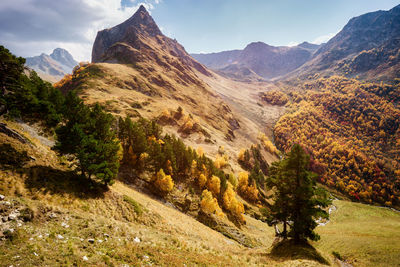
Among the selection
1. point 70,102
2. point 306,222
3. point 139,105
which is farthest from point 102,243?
point 139,105

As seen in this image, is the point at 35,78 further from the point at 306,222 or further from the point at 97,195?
the point at 306,222

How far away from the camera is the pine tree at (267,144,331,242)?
2162cm

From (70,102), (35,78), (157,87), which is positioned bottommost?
(70,102)

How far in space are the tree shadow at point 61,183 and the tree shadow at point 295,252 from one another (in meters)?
26.5

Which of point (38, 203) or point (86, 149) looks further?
point (86, 149)

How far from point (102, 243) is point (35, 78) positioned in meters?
59.3

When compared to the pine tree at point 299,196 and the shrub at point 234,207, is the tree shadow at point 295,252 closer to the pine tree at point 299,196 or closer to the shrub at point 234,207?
the pine tree at point 299,196

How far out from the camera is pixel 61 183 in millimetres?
21859

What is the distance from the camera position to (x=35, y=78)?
49.8 metres

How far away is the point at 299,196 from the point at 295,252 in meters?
6.85

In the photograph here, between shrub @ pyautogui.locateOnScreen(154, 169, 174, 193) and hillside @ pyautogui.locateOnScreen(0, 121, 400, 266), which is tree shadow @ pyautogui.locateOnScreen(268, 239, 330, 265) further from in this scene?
shrub @ pyautogui.locateOnScreen(154, 169, 174, 193)

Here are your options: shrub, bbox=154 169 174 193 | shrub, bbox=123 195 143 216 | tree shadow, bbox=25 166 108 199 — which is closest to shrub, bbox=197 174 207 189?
shrub, bbox=154 169 174 193

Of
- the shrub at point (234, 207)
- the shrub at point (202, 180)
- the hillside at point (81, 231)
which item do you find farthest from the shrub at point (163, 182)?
the shrub at point (234, 207)

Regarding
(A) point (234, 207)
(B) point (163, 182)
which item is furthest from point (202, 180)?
(B) point (163, 182)
